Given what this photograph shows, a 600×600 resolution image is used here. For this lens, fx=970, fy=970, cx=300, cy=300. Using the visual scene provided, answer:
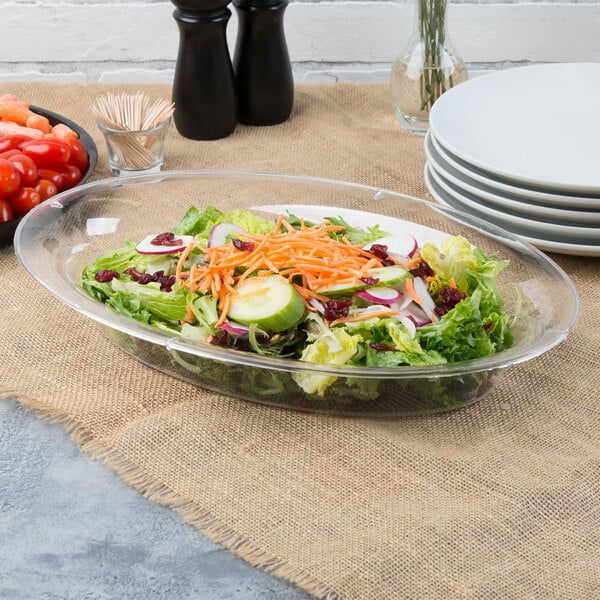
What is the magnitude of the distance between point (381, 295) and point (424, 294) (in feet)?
0.30

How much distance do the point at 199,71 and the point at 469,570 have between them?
1.64 m

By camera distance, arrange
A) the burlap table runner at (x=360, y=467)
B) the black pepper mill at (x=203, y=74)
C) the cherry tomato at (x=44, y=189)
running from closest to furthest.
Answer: the burlap table runner at (x=360, y=467), the cherry tomato at (x=44, y=189), the black pepper mill at (x=203, y=74)

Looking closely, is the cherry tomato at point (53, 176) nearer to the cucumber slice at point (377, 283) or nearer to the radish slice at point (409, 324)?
the cucumber slice at point (377, 283)

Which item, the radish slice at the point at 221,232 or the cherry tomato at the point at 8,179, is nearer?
the radish slice at the point at 221,232

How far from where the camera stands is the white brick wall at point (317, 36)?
3445mm

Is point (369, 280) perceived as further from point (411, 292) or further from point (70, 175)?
point (70, 175)

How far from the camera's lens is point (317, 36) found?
11.4ft

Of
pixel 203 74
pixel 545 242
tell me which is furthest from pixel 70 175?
pixel 545 242

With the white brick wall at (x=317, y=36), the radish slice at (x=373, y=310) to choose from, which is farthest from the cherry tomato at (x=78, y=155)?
the white brick wall at (x=317, y=36)

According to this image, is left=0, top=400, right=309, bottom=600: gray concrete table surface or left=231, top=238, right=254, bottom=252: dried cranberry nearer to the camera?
left=0, top=400, right=309, bottom=600: gray concrete table surface

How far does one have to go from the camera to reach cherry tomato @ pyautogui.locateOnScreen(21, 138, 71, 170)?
2.27m

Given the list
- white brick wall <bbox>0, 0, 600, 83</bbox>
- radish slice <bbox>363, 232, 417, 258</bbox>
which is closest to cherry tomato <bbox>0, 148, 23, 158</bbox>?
radish slice <bbox>363, 232, 417, 258</bbox>

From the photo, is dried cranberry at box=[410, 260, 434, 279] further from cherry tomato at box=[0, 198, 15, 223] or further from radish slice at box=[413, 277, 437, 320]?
cherry tomato at box=[0, 198, 15, 223]

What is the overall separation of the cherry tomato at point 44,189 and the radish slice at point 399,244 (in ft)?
2.70
